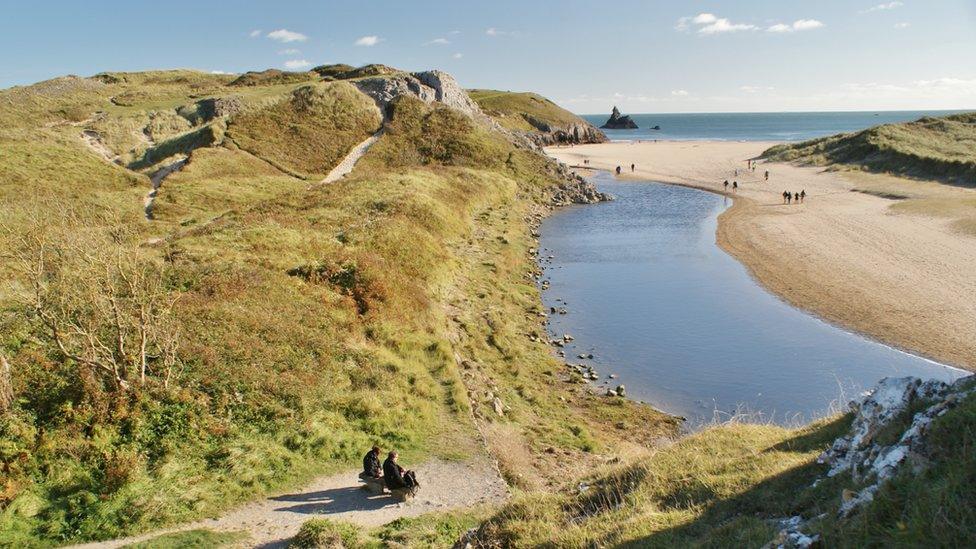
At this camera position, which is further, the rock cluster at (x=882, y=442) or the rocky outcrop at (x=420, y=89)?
the rocky outcrop at (x=420, y=89)

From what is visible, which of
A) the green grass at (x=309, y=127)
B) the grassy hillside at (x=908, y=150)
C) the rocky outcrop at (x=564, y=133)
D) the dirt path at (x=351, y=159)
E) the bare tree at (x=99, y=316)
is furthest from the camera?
the rocky outcrop at (x=564, y=133)

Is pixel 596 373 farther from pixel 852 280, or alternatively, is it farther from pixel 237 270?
pixel 852 280

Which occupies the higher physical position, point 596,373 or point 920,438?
point 920,438

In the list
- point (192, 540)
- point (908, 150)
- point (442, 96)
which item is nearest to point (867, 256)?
point (192, 540)

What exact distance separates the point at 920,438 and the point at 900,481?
1039mm

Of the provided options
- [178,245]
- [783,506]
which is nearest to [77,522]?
[783,506]

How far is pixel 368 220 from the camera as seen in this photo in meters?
39.5

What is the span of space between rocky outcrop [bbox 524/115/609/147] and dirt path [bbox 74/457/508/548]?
152950 mm

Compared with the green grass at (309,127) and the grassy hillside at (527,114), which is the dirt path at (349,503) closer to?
the green grass at (309,127)

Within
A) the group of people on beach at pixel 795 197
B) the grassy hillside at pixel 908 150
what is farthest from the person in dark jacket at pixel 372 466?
the grassy hillside at pixel 908 150

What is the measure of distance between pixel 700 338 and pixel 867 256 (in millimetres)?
20410

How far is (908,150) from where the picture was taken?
86500mm

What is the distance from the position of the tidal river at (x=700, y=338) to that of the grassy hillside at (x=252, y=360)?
289 centimetres

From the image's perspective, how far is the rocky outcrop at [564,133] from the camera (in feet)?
565
